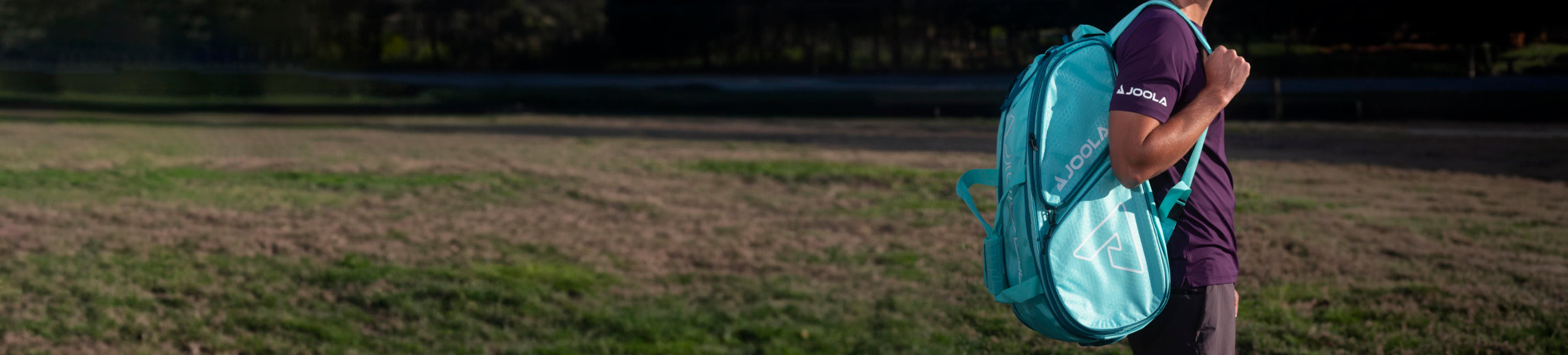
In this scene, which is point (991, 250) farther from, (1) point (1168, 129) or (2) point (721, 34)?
(2) point (721, 34)

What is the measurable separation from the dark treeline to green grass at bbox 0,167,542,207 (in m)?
9.78

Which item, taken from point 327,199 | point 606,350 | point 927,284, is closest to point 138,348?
point 606,350

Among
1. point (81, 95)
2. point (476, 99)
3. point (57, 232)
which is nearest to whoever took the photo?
point (57, 232)

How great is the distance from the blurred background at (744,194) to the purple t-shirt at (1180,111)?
265cm

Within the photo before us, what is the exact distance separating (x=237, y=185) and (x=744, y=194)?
17.0 feet

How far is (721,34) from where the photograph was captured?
26375 millimetres

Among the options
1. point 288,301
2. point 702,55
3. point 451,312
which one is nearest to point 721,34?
point 702,55

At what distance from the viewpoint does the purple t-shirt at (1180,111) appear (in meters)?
1.66

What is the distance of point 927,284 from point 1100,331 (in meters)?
3.91

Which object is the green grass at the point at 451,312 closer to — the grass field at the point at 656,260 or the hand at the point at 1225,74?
the grass field at the point at 656,260

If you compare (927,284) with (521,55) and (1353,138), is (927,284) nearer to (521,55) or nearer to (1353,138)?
(1353,138)

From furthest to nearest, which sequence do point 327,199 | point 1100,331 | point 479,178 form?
point 479,178 < point 327,199 < point 1100,331

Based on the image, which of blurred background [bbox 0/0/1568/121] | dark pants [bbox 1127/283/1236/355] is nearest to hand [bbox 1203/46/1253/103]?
dark pants [bbox 1127/283/1236/355]

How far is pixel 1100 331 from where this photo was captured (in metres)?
1.82
